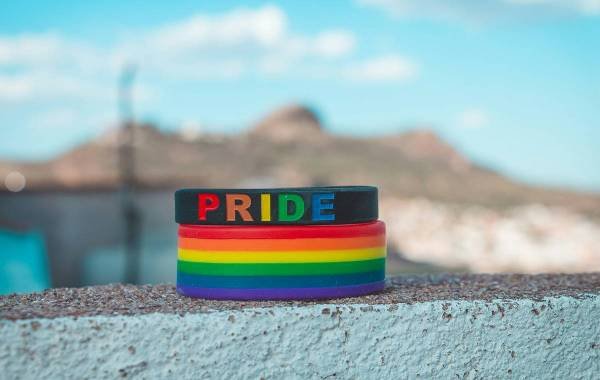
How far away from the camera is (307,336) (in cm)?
307

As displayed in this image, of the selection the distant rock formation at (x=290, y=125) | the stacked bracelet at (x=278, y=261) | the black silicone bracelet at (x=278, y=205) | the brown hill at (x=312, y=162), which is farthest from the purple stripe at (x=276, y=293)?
the distant rock formation at (x=290, y=125)

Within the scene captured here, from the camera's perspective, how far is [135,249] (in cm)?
1694

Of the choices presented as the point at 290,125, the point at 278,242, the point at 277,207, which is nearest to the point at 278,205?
the point at 277,207

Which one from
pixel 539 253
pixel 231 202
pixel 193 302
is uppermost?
pixel 231 202

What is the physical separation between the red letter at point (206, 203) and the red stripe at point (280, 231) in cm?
5

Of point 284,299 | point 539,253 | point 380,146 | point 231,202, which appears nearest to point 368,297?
point 284,299

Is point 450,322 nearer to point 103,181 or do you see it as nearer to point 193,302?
point 193,302

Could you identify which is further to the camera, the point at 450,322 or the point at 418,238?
the point at 418,238

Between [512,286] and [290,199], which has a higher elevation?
[290,199]

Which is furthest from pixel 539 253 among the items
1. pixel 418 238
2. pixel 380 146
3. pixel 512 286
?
pixel 512 286

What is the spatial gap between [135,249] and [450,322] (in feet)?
46.6

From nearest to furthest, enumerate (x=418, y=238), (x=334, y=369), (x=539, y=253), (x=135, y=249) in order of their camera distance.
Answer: (x=334, y=369) → (x=135, y=249) → (x=539, y=253) → (x=418, y=238)

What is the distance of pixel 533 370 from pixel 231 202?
4.03 feet

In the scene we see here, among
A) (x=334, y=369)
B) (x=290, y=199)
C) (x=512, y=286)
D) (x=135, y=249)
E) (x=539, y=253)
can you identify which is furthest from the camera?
(x=539, y=253)
